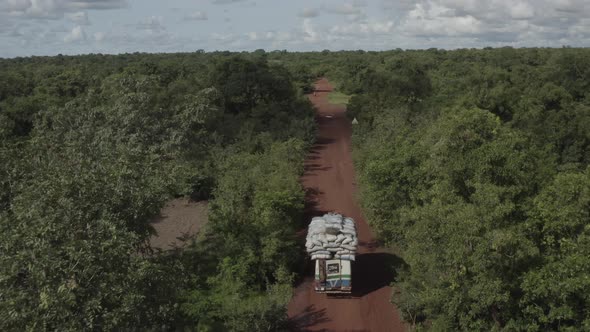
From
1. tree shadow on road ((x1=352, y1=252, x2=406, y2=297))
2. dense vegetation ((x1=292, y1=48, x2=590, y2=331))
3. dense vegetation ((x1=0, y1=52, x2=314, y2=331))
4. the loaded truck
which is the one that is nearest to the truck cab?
the loaded truck

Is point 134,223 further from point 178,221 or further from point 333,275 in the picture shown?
point 178,221

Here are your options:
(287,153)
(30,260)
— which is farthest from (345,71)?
(30,260)

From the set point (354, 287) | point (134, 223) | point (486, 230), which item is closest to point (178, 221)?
point (354, 287)

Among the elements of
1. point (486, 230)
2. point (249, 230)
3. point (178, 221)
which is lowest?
point (178, 221)

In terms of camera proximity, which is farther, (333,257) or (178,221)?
(178,221)

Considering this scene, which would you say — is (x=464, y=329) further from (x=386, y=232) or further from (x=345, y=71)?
(x=345, y=71)

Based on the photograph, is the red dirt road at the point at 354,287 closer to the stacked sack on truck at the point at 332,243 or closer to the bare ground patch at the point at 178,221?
the stacked sack on truck at the point at 332,243

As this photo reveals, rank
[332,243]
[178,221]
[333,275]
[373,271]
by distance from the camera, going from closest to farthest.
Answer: [332,243] < [333,275] < [373,271] < [178,221]
